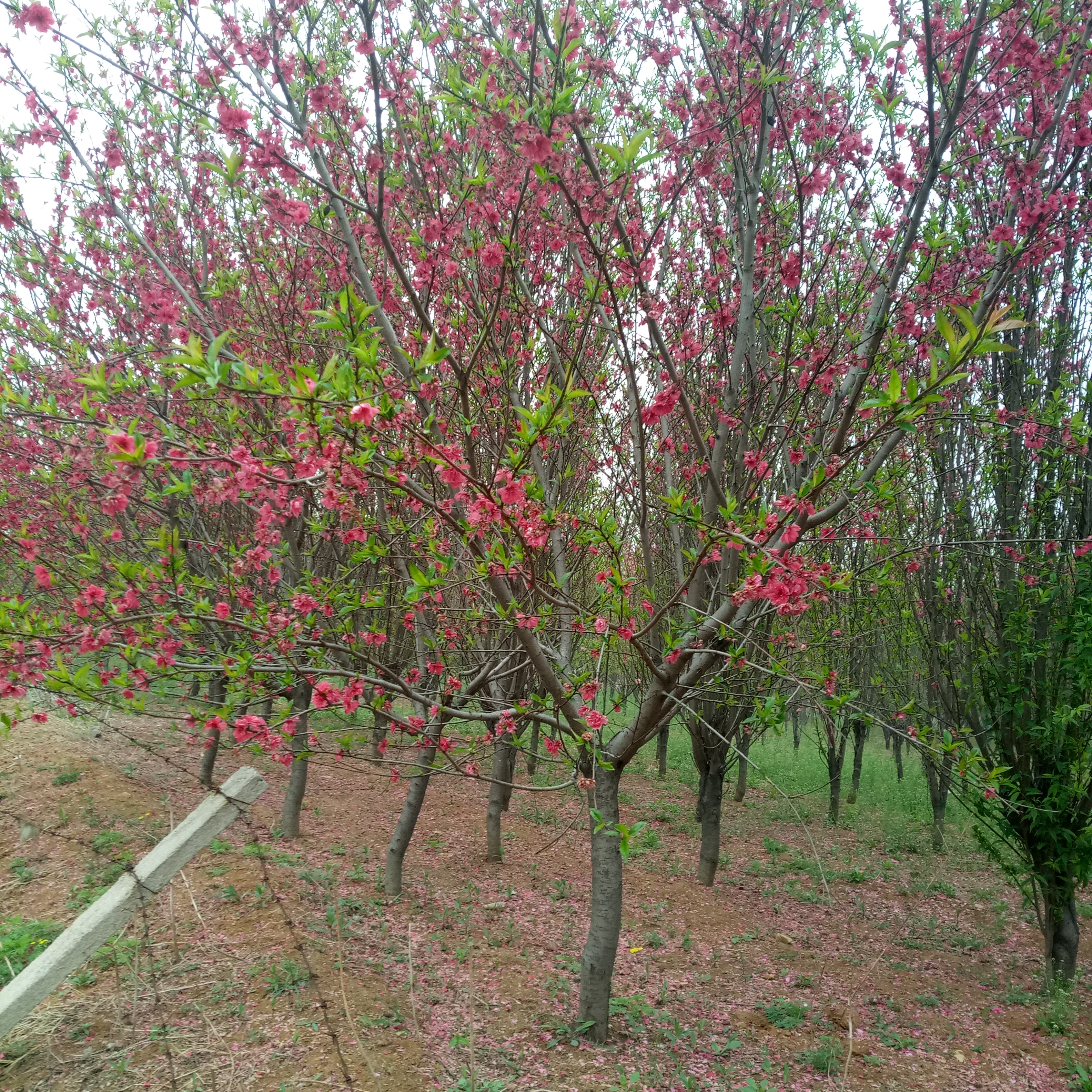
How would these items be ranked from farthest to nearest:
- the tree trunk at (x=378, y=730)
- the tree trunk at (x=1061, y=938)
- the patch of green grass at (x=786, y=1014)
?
the tree trunk at (x=1061, y=938)
the patch of green grass at (x=786, y=1014)
the tree trunk at (x=378, y=730)

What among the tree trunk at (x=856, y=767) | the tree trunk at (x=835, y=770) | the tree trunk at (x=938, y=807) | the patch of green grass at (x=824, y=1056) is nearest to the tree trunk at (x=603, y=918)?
the patch of green grass at (x=824, y=1056)

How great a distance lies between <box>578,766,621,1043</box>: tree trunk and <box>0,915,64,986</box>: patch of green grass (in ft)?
9.90

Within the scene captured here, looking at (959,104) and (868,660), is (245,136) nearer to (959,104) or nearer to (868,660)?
(959,104)

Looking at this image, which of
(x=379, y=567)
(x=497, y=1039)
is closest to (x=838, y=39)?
(x=379, y=567)

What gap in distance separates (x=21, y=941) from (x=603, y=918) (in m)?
3.50

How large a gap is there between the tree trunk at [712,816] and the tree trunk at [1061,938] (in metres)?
2.96

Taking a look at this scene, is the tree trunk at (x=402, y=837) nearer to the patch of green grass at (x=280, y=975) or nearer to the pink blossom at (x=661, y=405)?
the patch of green grass at (x=280, y=975)

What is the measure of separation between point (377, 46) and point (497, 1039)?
556cm

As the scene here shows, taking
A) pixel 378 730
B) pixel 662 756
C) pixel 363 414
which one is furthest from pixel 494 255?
pixel 662 756

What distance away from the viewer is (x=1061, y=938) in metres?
5.62

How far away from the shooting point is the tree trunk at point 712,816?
7793mm

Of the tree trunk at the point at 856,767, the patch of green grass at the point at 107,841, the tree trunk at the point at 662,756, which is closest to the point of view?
the patch of green grass at the point at 107,841

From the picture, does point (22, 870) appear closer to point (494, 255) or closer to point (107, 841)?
point (107, 841)

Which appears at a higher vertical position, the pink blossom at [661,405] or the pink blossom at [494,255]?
the pink blossom at [494,255]
